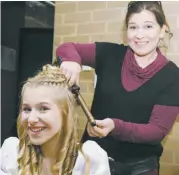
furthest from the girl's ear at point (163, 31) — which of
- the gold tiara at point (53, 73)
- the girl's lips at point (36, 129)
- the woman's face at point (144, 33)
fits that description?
the girl's lips at point (36, 129)

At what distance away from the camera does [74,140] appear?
77 centimetres

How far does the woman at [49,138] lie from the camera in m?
0.73

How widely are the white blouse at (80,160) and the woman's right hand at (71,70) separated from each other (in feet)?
0.50

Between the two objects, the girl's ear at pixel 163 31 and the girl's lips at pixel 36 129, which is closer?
the girl's lips at pixel 36 129

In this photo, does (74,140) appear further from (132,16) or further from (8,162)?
(132,16)

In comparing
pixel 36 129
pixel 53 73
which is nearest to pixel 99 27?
pixel 53 73

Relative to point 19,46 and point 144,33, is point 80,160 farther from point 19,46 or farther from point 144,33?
point 19,46

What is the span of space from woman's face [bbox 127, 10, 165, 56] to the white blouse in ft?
0.96

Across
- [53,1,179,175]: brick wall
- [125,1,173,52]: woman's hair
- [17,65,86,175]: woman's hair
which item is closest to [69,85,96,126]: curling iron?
[17,65,86,175]: woman's hair

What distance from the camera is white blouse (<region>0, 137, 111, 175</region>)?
0.74 m

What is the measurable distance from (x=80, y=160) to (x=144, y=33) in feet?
1.21

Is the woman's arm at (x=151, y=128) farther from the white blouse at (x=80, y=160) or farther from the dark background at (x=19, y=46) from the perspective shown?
the dark background at (x=19, y=46)

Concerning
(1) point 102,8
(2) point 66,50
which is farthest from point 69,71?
→ (1) point 102,8

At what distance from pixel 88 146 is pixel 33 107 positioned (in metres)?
0.16
